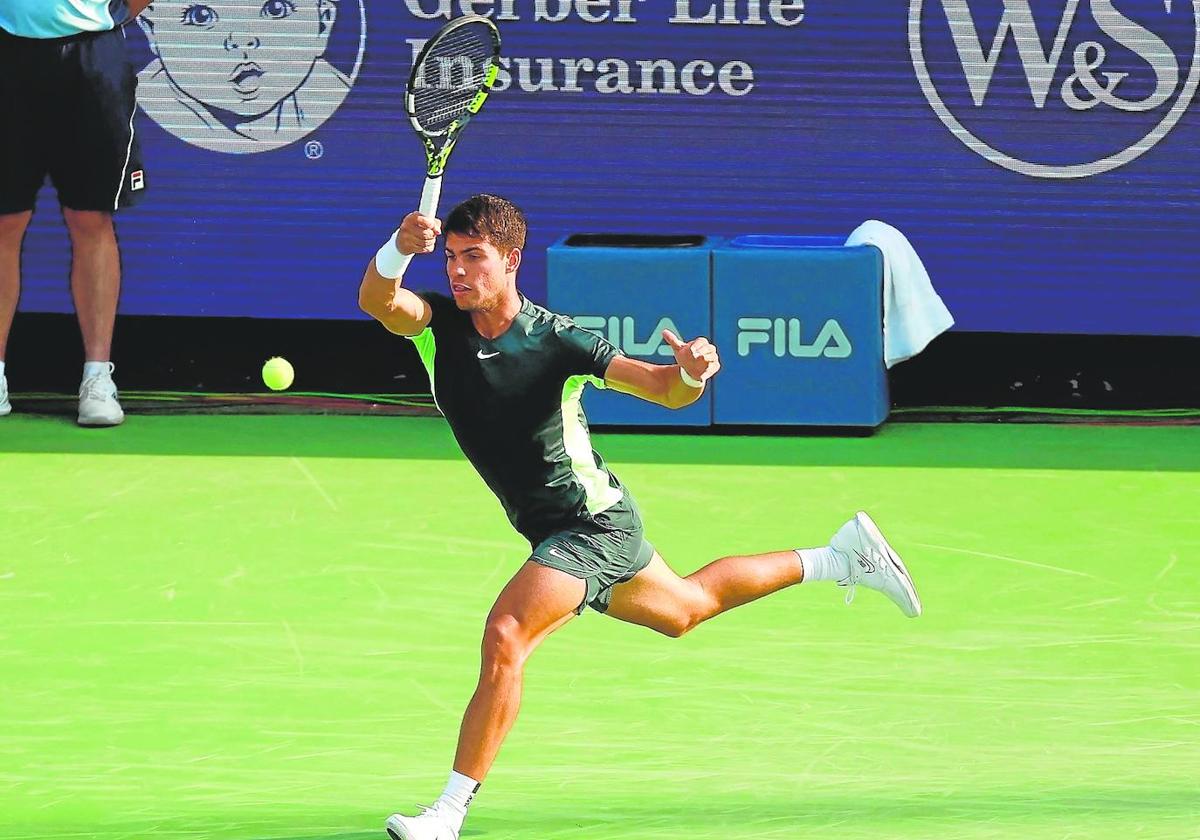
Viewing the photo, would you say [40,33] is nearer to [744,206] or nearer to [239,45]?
[239,45]

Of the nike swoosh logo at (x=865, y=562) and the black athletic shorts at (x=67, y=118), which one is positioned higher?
the black athletic shorts at (x=67, y=118)

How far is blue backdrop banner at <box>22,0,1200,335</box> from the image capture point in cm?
1017

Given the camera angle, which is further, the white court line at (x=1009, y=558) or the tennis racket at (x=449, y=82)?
the white court line at (x=1009, y=558)

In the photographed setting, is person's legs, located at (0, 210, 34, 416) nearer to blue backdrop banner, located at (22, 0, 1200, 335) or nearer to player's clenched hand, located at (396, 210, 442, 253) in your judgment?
blue backdrop banner, located at (22, 0, 1200, 335)

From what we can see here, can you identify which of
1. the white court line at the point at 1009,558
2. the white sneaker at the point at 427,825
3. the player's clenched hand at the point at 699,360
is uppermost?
the player's clenched hand at the point at 699,360

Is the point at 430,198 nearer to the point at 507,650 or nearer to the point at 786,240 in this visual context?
the point at 507,650

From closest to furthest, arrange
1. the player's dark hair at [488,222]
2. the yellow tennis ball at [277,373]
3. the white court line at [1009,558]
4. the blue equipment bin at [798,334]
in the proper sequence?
the player's dark hair at [488,222] < the white court line at [1009,558] < the yellow tennis ball at [277,373] < the blue equipment bin at [798,334]

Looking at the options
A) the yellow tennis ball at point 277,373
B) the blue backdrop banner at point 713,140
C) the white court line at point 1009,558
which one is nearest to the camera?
the white court line at point 1009,558

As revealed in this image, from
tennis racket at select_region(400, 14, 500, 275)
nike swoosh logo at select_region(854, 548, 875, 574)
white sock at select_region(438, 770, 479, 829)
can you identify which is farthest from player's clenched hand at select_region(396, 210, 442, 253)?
nike swoosh logo at select_region(854, 548, 875, 574)

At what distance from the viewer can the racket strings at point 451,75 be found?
5.47m

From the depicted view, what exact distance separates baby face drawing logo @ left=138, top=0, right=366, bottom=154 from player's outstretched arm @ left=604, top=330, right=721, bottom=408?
561 cm

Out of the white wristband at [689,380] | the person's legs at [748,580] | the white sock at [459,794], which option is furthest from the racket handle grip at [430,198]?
the white sock at [459,794]

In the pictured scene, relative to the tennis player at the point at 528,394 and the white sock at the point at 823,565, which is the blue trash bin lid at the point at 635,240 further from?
the tennis player at the point at 528,394

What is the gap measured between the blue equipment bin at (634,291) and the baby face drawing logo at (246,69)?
1.59m
